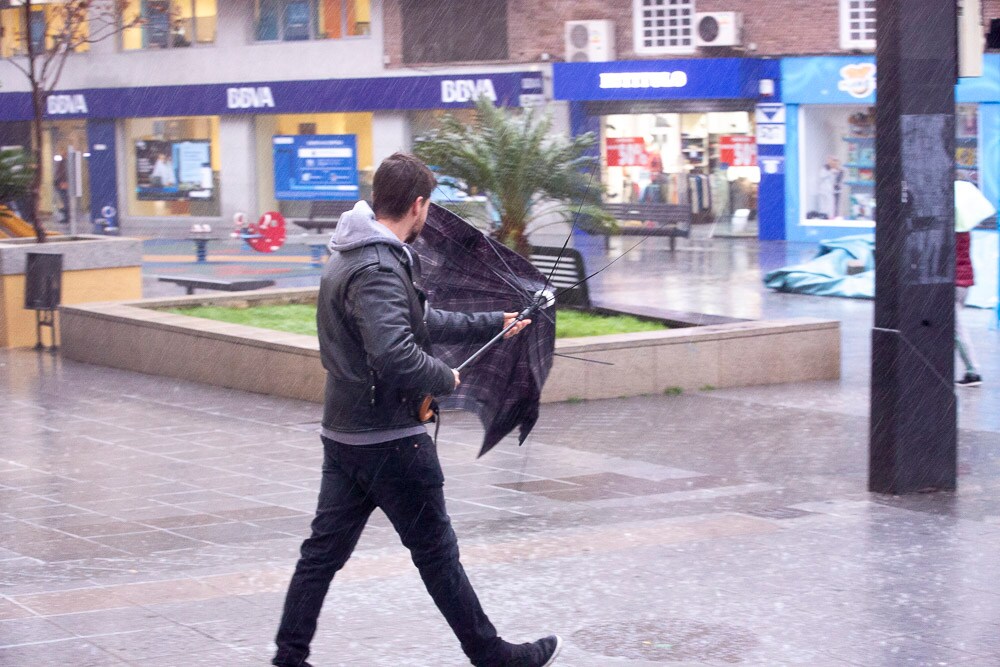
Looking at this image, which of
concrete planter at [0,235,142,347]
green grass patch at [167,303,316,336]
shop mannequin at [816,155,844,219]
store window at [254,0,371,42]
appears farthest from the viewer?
store window at [254,0,371,42]

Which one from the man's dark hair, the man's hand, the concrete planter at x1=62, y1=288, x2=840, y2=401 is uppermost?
the man's dark hair

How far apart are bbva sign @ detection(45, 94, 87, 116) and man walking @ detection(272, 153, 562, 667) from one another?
38.1 meters

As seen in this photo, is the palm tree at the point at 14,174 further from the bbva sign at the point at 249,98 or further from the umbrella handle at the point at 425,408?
the bbva sign at the point at 249,98

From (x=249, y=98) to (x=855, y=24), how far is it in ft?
52.0

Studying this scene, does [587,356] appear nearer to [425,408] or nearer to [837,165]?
[425,408]

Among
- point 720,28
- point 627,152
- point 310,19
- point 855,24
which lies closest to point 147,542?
point 855,24

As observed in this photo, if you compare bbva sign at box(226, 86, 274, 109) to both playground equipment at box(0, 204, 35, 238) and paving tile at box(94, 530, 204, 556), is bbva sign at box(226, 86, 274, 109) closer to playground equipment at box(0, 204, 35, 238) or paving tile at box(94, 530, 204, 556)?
playground equipment at box(0, 204, 35, 238)

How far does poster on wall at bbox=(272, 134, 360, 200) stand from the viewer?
1452 inches

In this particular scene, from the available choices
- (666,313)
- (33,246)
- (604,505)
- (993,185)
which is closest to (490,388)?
(604,505)

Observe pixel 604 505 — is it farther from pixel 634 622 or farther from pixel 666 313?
pixel 666 313

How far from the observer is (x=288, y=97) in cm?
3719

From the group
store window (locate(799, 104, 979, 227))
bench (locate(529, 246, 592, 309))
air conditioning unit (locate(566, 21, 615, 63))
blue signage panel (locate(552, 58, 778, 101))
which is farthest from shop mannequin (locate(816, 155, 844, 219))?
bench (locate(529, 246, 592, 309))

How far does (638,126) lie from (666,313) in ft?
64.0

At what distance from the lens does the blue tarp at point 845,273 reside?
731 inches
